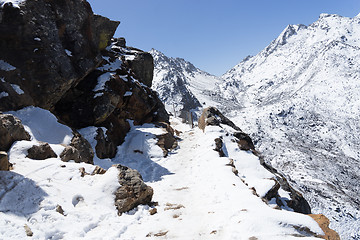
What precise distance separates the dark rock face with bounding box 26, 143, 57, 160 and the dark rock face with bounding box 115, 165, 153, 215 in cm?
365

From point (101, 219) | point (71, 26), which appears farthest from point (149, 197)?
point (71, 26)

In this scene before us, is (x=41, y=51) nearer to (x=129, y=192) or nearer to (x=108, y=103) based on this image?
(x=108, y=103)

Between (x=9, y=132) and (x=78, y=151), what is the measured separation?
3991 mm

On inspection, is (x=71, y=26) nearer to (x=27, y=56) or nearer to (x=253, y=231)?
(x=27, y=56)

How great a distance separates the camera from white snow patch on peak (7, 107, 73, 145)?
517 inches

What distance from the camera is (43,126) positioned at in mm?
13867

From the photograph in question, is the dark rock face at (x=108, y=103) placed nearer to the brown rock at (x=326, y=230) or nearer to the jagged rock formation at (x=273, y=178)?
the jagged rock formation at (x=273, y=178)

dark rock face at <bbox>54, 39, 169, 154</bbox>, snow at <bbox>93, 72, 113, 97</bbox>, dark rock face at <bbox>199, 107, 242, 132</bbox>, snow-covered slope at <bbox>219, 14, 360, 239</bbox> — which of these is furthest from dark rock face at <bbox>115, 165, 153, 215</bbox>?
snow-covered slope at <bbox>219, 14, 360, 239</bbox>

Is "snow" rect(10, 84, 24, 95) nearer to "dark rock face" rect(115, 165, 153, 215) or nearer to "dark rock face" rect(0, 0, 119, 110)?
"dark rock face" rect(0, 0, 119, 110)

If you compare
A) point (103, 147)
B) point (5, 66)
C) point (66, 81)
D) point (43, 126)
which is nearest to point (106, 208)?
point (43, 126)

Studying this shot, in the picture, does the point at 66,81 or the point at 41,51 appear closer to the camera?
the point at 41,51

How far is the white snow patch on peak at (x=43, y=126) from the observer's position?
13.1m

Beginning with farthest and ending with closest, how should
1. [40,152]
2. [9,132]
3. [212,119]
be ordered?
[212,119], [40,152], [9,132]

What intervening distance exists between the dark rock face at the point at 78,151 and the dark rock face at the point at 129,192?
11.4 feet
